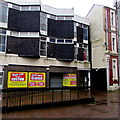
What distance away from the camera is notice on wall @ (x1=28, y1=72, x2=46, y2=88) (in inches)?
567

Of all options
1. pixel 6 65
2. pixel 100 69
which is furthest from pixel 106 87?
pixel 6 65

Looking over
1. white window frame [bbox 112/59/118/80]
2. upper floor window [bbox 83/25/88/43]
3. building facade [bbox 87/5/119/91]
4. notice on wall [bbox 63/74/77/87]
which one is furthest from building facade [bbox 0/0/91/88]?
white window frame [bbox 112/59/118/80]

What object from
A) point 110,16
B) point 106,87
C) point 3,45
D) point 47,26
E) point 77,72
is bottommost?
point 106,87

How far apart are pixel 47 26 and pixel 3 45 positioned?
5.70 metres

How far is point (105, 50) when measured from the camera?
16.9 metres

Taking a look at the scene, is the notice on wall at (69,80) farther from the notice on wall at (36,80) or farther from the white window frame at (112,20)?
the white window frame at (112,20)

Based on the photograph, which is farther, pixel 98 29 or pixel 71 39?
pixel 98 29

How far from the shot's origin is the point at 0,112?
6.72 m

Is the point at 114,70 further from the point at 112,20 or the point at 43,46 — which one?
the point at 43,46

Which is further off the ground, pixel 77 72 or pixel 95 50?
pixel 95 50

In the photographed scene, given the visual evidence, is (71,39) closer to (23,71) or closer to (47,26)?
(47,26)

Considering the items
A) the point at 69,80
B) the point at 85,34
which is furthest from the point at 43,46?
the point at 85,34

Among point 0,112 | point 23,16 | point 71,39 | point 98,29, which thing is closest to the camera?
point 0,112

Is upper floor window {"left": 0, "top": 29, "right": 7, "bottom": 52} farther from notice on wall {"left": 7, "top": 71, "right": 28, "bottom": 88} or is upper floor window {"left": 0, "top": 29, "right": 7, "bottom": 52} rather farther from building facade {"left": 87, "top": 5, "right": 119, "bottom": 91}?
building facade {"left": 87, "top": 5, "right": 119, "bottom": 91}
